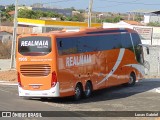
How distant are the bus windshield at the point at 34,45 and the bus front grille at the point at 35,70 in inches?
20.0

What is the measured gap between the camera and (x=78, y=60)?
20406 mm

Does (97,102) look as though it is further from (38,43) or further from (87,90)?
(38,43)

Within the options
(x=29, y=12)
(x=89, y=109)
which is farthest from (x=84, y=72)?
(x=29, y=12)

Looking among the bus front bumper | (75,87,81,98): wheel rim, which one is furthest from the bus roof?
(75,87,81,98): wheel rim

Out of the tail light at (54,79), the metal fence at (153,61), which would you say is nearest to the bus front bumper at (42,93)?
the tail light at (54,79)

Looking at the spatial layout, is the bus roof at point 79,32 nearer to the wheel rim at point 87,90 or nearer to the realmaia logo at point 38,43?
the realmaia logo at point 38,43

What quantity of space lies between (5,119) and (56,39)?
6139 mm

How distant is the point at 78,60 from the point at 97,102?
6.79ft

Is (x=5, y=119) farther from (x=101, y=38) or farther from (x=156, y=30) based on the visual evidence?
(x=156, y=30)

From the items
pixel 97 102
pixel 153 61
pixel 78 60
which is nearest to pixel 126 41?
pixel 78 60

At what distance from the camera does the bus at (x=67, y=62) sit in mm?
18984

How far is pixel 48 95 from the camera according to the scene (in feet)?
62.8

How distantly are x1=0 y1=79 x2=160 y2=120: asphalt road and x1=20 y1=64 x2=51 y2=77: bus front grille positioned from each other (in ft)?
3.91

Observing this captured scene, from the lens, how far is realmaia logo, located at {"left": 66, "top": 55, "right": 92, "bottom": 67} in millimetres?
19703
